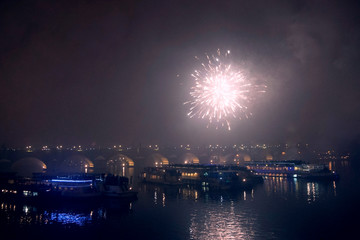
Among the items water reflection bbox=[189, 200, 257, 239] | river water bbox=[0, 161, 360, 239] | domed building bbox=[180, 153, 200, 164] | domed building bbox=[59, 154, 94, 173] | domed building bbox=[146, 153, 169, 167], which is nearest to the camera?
water reflection bbox=[189, 200, 257, 239]

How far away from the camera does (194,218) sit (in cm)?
2928

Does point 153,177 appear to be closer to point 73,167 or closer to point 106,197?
point 106,197

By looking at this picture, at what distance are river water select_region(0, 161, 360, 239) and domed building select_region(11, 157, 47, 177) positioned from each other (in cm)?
4251

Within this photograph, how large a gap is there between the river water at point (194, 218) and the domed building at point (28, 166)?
139 feet

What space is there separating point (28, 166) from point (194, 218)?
65096 millimetres

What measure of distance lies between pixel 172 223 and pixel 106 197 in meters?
14.5

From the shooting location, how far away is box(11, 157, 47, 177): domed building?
252ft

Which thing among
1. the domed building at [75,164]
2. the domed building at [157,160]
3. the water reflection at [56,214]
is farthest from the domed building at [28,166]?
the domed building at [157,160]

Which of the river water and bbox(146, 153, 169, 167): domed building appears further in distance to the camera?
→ bbox(146, 153, 169, 167): domed building

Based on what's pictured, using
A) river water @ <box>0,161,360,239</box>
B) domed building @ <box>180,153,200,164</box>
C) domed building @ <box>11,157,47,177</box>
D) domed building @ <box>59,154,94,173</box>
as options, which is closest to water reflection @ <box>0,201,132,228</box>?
river water @ <box>0,161,360,239</box>

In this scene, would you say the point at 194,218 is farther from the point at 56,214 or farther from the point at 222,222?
the point at 56,214

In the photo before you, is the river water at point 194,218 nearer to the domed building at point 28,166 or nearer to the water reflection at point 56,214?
the water reflection at point 56,214

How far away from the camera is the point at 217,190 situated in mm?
48562

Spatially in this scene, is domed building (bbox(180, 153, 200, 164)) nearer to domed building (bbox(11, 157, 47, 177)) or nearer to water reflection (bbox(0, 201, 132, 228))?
domed building (bbox(11, 157, 47, 177))
